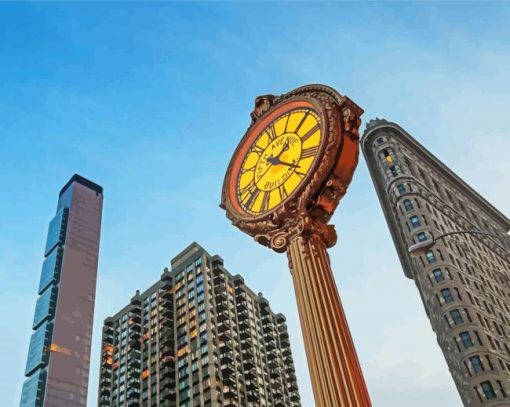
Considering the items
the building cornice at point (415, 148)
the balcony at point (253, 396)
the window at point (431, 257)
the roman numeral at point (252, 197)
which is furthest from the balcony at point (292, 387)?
the roman numeral at point (252, 197)

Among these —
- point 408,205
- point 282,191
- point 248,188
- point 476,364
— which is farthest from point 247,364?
point 282,191

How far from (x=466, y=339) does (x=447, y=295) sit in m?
4.73

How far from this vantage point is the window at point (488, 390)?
4391 centimetres

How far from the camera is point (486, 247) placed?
7194 cm

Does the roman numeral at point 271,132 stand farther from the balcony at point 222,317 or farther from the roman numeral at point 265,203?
the balcony at point 222,317

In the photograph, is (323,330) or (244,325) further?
(244,325)

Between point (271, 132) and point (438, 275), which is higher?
point (438, 275)

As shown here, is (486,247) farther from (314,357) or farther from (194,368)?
(314,357)

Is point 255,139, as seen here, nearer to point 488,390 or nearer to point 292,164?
point 292,164

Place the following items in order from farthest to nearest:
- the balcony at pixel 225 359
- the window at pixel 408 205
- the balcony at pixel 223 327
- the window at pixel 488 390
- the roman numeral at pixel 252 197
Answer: the balcony at pixel 223 327 < the balcony at pixel 225 359 < the window at pixel 408 205 < the window at pixel 488 390 < the roman numeral at pixel 252 197

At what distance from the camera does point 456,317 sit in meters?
49.6

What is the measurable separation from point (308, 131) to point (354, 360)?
152 inches

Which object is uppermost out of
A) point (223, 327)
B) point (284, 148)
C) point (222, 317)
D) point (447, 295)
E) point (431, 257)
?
point (222, 317)

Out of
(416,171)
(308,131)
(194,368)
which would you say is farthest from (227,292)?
(308,131)
